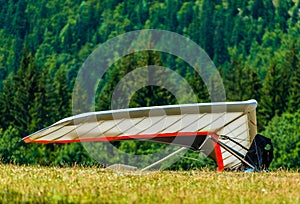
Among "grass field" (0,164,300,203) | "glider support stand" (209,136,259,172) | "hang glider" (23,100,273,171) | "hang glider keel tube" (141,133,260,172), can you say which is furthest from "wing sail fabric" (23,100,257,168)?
"grass field" (0,164,300,203)

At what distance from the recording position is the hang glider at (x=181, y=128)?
20531 millimetres

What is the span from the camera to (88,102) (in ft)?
528

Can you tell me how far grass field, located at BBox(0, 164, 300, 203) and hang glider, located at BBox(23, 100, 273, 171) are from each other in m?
5.26

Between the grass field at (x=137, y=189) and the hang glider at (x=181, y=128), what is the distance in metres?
5.26

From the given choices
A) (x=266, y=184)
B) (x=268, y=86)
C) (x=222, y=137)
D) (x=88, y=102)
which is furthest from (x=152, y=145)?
(x=266, y=184)

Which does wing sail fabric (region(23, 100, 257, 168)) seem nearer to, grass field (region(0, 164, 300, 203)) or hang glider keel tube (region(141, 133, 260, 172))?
hang glider keel tube (region(141, 133, 260, 172))

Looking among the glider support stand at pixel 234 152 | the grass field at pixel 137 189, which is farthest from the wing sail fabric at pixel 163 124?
the grass field at pixel 137 189

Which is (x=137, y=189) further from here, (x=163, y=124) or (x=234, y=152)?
(x=234, y=152)

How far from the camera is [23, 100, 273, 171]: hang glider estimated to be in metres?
20.5

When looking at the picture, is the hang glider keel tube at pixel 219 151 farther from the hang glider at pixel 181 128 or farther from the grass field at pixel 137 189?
the grass field at pixel 137 189

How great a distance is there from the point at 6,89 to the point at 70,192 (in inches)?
5187

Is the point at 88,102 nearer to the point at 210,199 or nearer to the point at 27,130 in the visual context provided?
the point at 27,130

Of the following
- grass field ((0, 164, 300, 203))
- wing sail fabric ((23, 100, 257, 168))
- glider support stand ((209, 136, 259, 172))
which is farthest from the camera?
glider support stand ((209, 136, 259, 172))

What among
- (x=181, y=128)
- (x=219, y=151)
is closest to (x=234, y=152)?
(x=219, y=151)
